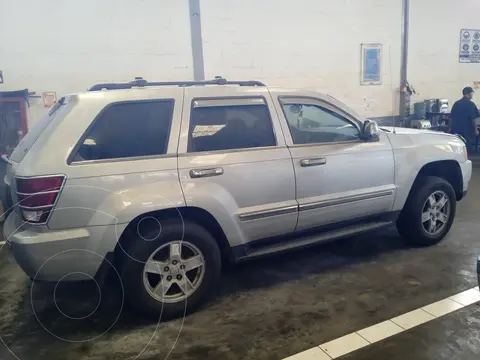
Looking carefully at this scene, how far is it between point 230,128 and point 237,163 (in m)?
0.29

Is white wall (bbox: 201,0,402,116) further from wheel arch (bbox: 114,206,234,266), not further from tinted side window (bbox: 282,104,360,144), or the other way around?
wheel arch (bbox: 114,206,234,266)

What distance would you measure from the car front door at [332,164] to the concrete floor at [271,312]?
514 millimetres

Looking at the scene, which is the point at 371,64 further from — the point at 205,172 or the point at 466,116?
the point at 205,172

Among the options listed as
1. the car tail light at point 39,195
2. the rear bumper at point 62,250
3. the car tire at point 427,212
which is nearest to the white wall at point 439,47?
the car tire at point 427,212

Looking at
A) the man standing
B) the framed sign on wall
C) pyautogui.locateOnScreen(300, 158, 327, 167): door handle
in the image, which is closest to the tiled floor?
pyautogui.locateOnScreen(300, 158, 327, 167): door handle

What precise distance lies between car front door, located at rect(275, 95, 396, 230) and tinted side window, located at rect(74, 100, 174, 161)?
96 cm

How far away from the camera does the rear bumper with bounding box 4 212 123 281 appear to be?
102 inches

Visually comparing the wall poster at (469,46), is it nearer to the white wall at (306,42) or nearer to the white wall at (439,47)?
the white wall at (439,47)

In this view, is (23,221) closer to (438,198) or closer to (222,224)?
(222,224)

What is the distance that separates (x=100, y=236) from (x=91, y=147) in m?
0.57

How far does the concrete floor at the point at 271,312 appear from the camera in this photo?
261 centimetres

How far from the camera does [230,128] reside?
3186 millimetres

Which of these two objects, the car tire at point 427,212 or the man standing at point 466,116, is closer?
the car tire at point 427,212

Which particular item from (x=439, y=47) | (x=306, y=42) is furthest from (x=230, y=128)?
(x=439, y=47)
